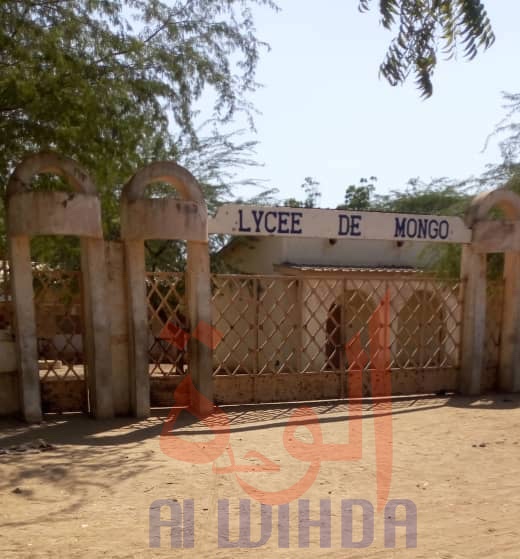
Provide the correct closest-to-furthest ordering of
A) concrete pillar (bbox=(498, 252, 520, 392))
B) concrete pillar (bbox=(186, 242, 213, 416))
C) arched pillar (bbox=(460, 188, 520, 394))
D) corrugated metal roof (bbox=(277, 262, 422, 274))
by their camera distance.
Result: concrete pillar (bbox=(186, 242, 213, 416))
arched pillar (bbox=(460, 188, 520, 394))
concrete pillar (bbox=(498, 252, 520, 392))
corrugated metal roof (bbox=(277, 262, 422, 274))

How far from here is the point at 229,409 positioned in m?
7.78

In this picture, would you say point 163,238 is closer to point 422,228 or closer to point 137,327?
point 137,327

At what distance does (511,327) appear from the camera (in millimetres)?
9312

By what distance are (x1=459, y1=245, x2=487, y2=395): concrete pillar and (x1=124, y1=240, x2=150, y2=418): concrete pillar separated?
439 centimetres

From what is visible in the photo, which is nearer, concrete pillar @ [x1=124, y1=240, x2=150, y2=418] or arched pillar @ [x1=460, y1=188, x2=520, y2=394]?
concrete pillar @ [x1=124, y1=240, x2=150, y2=418]

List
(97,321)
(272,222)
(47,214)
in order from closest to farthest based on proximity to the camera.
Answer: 1. (47,214)
2. (97,321)
3. (272,222)

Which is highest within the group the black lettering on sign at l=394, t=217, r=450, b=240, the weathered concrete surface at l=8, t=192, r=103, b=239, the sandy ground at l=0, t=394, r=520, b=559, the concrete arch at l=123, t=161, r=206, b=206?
the concrete arch at l=123, t=161, r=206, b=206

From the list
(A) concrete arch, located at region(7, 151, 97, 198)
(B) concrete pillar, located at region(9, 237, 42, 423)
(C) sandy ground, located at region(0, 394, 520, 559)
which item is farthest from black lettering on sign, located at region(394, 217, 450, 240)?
(B) concrete pillar, located at region(9, 237, 42, 423)

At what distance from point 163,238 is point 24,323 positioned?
162cm

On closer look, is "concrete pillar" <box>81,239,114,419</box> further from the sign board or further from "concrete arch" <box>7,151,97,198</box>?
the sign board

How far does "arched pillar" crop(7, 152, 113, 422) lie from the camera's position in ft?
21.2

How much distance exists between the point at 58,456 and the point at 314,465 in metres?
2.03

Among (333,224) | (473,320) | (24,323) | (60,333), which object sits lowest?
(473,320)

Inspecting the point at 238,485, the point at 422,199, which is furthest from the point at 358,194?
the point at 238,485
